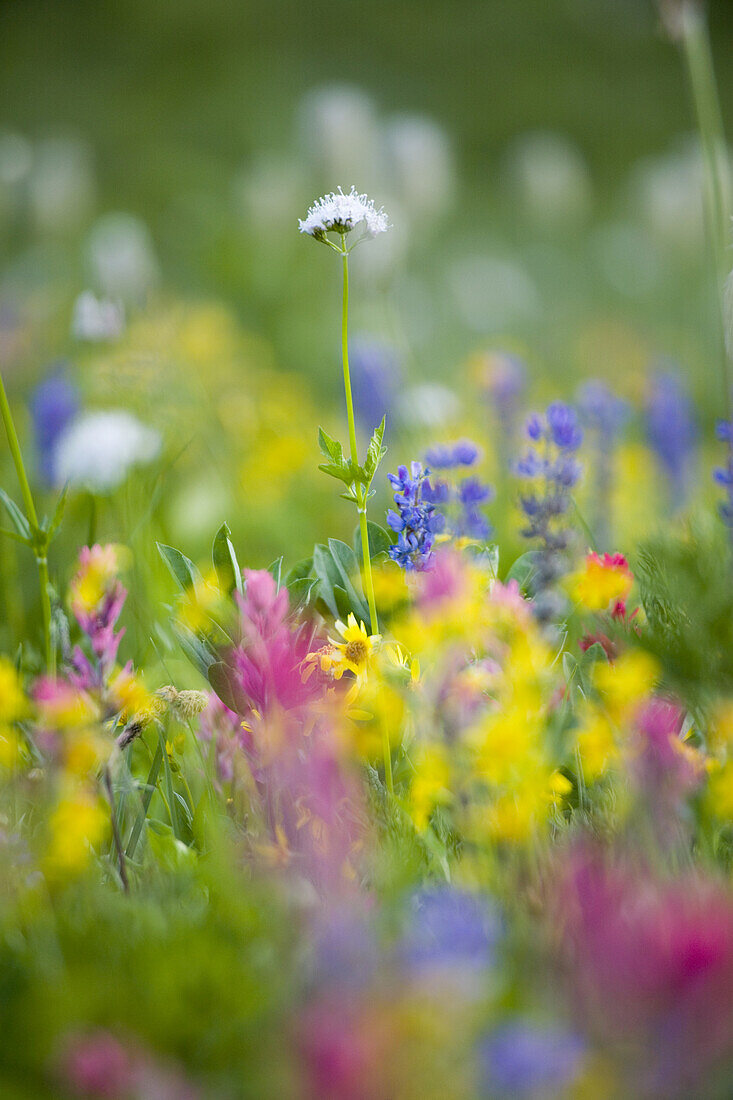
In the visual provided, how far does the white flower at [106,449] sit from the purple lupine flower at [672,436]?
3.19ft

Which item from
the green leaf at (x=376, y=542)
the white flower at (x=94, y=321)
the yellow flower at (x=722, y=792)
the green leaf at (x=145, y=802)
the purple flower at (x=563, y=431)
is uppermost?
the white flower at (x=94, y=321)

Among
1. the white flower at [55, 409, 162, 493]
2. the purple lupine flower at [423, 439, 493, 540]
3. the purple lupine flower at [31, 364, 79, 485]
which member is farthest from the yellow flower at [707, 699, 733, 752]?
the purple lupine flower at [31, 364, 79, 485]

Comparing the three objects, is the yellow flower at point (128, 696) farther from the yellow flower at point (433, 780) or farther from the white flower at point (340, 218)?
the white flower at point (340, 218)

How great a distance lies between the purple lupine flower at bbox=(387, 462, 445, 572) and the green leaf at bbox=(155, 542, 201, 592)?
0.51 ft

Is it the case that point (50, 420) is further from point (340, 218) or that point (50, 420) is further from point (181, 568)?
point (340, 218)

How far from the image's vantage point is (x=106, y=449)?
49.2 inches

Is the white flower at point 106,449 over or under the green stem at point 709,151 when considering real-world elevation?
under

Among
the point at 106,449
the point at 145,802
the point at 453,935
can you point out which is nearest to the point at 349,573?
the point at 145,802

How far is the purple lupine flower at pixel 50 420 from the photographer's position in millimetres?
1489

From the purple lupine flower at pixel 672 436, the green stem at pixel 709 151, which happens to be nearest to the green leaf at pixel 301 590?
the green stem at pixel 709 151

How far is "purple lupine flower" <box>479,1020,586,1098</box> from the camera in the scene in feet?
1.06

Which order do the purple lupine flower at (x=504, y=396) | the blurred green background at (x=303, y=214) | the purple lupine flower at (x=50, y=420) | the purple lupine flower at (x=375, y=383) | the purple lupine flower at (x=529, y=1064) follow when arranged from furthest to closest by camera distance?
the purple lupine flower at (x=375, y=383), the purple lupine flower at (x=504, y=396), the blurred green background at (x=303, y=214), the purple lupine flower at (x=50, y=420), the purple lupine flower at (x=529, y=1064)

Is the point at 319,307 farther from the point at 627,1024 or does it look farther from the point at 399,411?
the point at 627,1024

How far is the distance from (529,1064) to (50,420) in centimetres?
137
